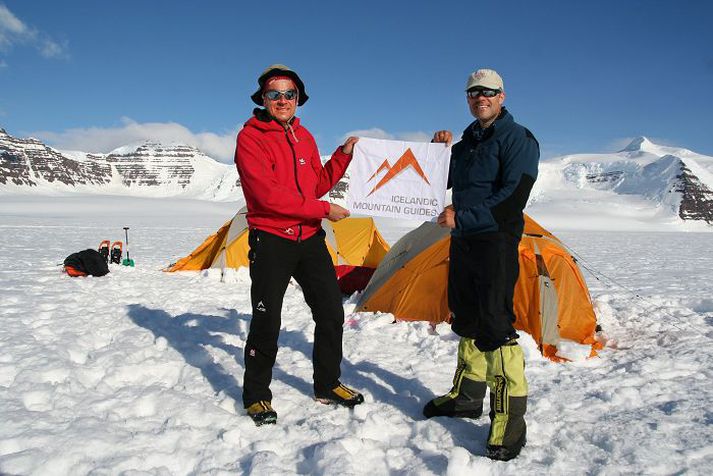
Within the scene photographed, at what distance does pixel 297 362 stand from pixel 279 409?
1.17m

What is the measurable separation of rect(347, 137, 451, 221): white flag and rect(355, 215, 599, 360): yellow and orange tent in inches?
84.0

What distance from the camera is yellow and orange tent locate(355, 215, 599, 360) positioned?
532 centimetres

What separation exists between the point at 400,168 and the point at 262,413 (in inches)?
89.8

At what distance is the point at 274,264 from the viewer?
137 inches

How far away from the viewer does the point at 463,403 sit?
138 inches

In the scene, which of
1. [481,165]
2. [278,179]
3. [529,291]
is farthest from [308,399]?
[529,291]

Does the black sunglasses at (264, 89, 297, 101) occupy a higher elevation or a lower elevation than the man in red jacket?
higher

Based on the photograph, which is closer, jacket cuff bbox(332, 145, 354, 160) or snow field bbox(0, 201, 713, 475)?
snow field bbox(0, 201, 713, 475)

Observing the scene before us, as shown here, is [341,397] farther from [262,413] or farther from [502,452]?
[502,452]

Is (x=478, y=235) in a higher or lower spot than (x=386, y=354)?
higher

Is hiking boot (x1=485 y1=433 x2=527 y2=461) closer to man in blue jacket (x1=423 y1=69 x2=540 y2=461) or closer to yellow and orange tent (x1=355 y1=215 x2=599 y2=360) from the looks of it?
man in blue jacket (x1=423 y1=69 x2=540 y2=461)

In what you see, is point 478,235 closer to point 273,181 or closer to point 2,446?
point 273,181

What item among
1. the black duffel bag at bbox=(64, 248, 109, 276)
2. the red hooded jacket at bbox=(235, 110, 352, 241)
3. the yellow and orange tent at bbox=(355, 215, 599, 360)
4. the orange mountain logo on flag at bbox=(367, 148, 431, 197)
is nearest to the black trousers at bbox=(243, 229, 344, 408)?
the red hooded jacket at bbox=(235, 110, 352, 241)

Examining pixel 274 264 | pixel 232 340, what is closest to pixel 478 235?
pixel 274 264
